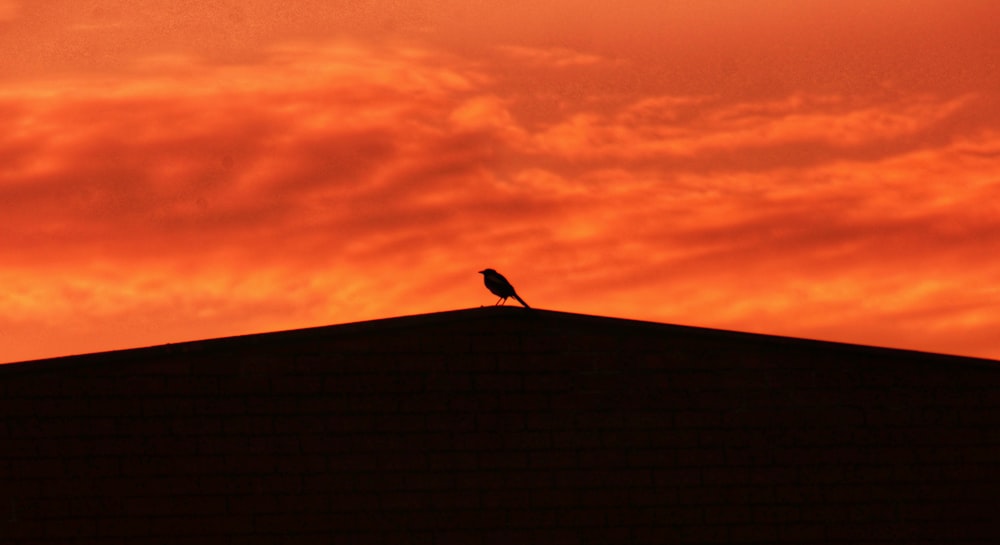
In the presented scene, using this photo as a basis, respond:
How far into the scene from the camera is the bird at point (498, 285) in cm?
1555

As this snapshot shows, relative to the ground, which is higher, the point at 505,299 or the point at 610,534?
the point at 505,299

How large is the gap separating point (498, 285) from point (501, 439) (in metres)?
1.88

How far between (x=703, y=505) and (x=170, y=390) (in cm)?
559

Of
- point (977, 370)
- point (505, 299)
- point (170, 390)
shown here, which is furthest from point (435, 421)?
point (977, 370)

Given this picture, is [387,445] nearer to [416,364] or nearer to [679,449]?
[416,364]

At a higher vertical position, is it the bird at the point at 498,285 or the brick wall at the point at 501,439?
the bird at the point at 498,285

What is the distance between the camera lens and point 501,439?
14.6m

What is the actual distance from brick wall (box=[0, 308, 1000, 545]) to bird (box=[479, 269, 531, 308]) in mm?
790

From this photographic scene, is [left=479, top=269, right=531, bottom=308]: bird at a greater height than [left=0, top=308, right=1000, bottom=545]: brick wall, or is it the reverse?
[left=479, top=269, right=531, bottom=308]: bird

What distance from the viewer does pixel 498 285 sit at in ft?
51.4

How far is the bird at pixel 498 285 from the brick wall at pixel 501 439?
790 mm

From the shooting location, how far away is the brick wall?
47.1 feet

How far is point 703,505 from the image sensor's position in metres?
14.6

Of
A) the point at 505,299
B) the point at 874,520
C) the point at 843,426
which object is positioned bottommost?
the point at 874,520
